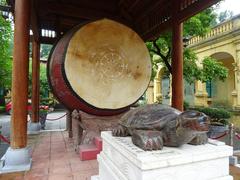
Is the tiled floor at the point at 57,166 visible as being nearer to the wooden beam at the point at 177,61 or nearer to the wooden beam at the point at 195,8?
the wooden beam at the point at 177,61

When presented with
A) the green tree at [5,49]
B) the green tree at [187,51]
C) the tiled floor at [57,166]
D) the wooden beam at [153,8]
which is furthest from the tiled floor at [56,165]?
the green tree at [5,49]

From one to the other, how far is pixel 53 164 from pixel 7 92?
1465 centimetres

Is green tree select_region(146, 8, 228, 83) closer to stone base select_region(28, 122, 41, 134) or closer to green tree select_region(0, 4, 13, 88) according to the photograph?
stone base select_region(28, 122, 41, 134)

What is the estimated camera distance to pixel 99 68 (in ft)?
11.4

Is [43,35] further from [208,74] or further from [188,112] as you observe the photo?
[188,112]

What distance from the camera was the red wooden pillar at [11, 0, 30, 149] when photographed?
2.97m

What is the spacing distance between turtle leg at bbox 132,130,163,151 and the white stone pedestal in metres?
0.04

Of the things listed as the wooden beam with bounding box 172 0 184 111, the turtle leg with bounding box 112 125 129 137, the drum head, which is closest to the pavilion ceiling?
the wooden beam with bounding box 172 0 184 111

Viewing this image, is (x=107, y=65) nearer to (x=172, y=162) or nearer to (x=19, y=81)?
(x=19, y=81)

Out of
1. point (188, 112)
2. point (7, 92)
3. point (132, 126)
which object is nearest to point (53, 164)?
point (132, 126)

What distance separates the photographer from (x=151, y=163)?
4.91 feet

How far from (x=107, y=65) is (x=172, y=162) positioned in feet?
7.37

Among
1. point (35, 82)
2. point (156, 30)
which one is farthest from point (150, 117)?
point (35, 82)

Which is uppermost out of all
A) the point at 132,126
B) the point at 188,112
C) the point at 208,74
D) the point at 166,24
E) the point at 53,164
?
the point at 166,24
